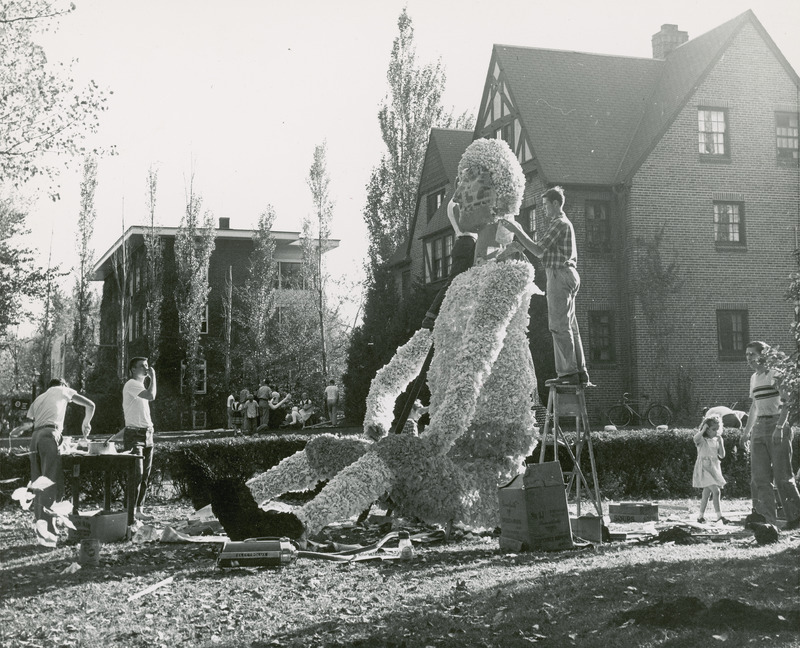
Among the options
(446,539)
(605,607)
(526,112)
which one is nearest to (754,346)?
(446,539)

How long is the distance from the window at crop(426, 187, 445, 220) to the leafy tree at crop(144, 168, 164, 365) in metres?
12.2

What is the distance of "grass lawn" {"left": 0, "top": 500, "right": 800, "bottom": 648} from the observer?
186 inches

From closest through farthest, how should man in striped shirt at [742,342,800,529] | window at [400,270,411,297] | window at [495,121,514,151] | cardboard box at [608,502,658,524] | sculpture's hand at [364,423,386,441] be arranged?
sculpture's hand at [364,423,386,441] → man in striped shirt at [742,342,800,529] → cardboard box at [608,502,658,524] → window at [495,121,514,151] → window at [400,270,411,297]

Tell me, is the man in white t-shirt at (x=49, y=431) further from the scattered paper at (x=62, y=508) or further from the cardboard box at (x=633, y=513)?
the scattered paper at (x=62, y=508)

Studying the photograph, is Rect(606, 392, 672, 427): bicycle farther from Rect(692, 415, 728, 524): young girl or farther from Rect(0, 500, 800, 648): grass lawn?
Rect(0, 500, 800, 648): grass lawn

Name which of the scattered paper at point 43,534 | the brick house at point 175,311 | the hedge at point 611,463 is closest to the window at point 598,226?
the hedge at point 611,463

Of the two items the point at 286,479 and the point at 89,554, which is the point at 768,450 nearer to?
the point at 286,479

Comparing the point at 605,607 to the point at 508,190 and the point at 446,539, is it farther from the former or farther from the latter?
the point at 508,190

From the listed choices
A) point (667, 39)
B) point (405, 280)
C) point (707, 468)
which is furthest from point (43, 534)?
point (405, 280)

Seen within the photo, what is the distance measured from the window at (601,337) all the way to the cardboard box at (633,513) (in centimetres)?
1695

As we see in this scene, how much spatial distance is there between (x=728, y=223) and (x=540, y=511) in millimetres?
21766

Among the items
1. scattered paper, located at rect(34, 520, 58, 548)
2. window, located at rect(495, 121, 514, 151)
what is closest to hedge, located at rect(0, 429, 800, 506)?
scattered paper, located at rect(34, 520, 58, 548)

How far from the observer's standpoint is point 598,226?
27.2 metres

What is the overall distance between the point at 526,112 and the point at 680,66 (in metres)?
5.45
